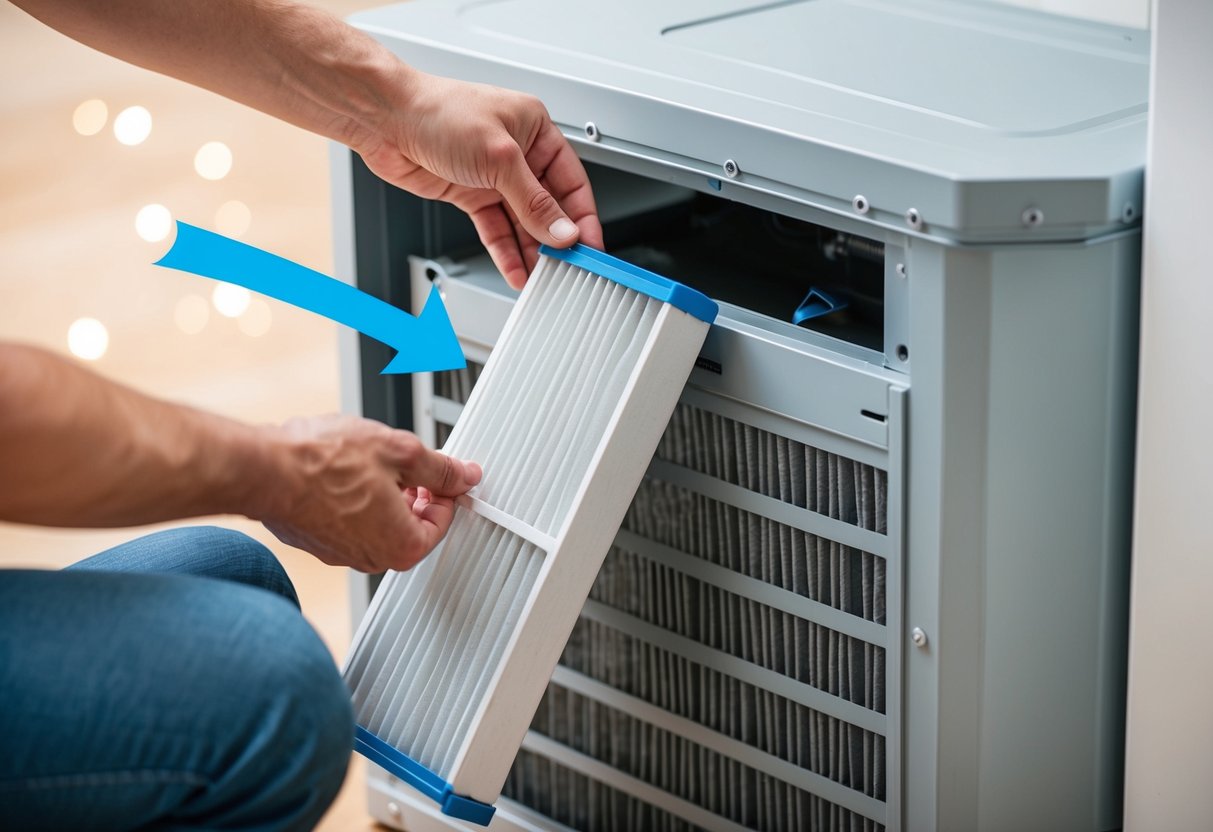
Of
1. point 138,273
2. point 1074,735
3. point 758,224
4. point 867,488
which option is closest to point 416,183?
point 758,224

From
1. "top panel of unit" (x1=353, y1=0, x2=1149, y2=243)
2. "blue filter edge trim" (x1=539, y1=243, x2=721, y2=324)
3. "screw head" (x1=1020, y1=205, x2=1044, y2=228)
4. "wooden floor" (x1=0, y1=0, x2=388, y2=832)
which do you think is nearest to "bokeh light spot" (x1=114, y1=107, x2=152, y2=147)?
"wooden floor" (x1=0, y1=0, x2=388, y2=832)

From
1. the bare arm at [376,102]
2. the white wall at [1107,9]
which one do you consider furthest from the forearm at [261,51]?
the white wall at [1107,9]

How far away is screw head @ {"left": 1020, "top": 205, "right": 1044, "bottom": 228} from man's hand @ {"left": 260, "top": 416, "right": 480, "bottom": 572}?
1.09 feet

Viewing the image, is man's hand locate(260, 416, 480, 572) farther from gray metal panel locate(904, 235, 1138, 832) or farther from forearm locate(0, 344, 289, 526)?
gray metal panel locate(904, 235, 1138, 832)

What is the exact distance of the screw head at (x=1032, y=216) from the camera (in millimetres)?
720

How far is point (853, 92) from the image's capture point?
85 centimetres

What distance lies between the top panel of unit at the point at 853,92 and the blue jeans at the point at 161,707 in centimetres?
35

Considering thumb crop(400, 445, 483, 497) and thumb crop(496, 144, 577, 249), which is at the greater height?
thumb crop(496, 144, 577, 249)

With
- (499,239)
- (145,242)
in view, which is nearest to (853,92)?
(499,239)

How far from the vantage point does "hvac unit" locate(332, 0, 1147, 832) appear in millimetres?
757

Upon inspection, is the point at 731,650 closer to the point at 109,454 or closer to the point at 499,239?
the point at 499,239

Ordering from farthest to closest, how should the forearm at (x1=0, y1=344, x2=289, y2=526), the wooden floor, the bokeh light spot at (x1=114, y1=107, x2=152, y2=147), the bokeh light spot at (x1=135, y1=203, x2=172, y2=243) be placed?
the bokeh light spot at (x1=114, y1=107, x2=152, y2=147), the bokeh light spot at (x1=135, y1=203, x2=172, y2=243), the wooden floor, the forearm at (x1=0, y1=344, x2=289, y2=526)

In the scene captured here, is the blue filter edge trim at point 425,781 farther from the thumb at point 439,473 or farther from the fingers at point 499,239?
the fingers at point 499,239

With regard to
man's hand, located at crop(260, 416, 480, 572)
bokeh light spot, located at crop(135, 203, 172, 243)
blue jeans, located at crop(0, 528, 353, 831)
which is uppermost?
bokeh light spot, located at crop(135, 203, 172, 243)
